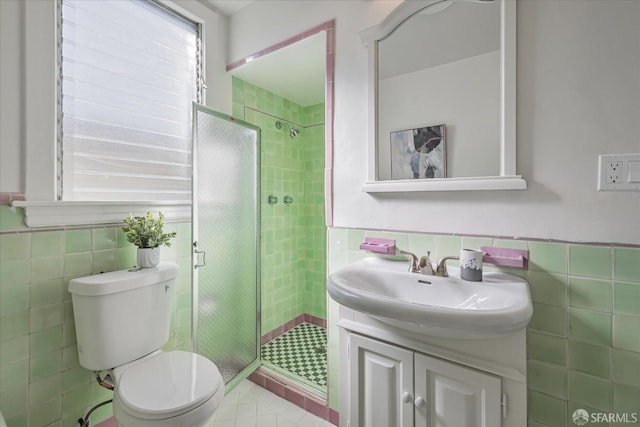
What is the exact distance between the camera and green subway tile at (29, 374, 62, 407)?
1195 millimetres

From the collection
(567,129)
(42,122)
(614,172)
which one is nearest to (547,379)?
(614,172)

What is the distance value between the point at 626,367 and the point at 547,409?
288mm

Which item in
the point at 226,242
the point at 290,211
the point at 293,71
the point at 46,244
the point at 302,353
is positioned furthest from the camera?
the point at 290,211

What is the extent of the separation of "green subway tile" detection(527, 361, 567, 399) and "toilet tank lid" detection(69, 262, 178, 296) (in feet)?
5.33

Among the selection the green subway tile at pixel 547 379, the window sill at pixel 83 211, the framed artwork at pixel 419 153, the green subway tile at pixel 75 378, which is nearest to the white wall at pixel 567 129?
the framed artwork at pixel 419 153

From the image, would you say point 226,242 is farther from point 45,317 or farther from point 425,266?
point 425,266

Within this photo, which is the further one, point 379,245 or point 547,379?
point 379,245

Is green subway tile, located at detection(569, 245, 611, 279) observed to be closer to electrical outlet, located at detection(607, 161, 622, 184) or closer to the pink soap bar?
electrical outlet, located at detection(607, 161, 622, 184)

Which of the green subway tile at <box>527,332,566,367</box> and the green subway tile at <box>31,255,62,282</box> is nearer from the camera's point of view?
the green subway tile at <box>527,332,566,367</box>

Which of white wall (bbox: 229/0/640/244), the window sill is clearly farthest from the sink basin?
the window sill

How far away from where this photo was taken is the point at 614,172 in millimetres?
908

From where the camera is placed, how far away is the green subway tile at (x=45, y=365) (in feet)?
3.93

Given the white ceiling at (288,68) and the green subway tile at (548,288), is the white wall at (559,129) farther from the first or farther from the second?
the white ceiling at (288,68)

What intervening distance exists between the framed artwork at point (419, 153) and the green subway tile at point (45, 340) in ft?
5.53
